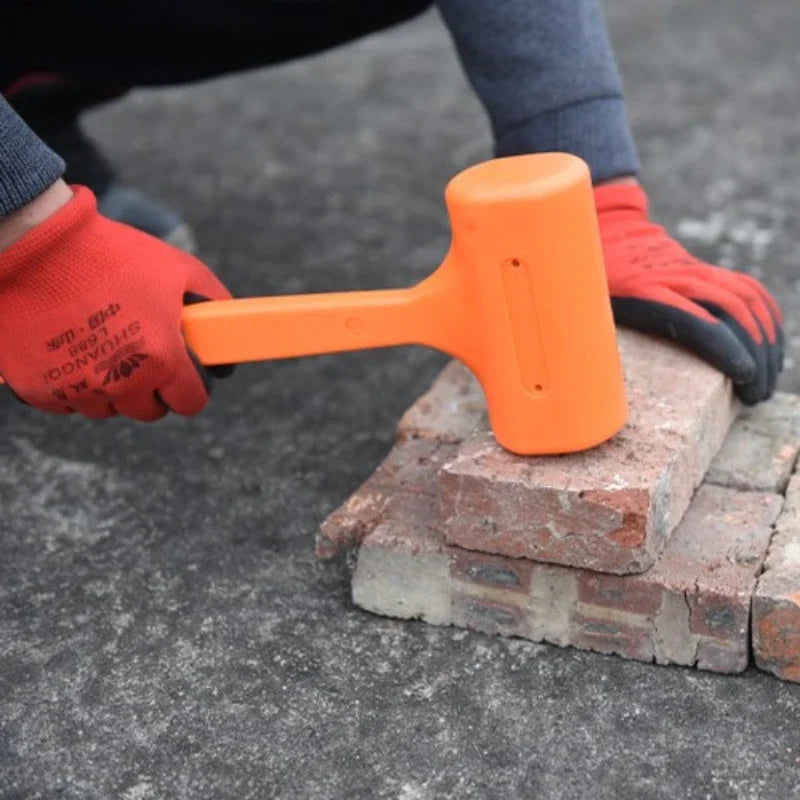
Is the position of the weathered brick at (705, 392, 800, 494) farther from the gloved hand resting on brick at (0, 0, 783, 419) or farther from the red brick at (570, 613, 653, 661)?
the red brick at (570, 613, 653, 661)

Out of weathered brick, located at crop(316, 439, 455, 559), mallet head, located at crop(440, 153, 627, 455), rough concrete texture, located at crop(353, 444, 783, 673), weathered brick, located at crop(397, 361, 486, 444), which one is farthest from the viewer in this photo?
weathered brick, located at crop(397, 361, 486, 444)

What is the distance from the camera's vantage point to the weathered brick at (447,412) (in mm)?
1863

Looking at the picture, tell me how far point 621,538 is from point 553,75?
2.58 ft

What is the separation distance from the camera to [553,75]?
1.95 m

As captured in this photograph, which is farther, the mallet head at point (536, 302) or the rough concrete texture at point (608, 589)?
the rough concrete texture at point (608, 589)

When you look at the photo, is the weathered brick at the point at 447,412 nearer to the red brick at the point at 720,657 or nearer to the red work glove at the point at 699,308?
the red work glove at the point at 699,308

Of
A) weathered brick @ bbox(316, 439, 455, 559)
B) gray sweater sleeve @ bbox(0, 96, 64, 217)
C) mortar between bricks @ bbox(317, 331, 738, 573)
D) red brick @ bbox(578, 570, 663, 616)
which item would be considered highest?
gray sweater sleeve @ bbox(0, 96, 64, 217)

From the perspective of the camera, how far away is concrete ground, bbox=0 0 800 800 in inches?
58.3

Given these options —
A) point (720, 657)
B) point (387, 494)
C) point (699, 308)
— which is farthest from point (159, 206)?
point (720, 657)

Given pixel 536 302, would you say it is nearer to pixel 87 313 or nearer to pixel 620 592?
pixel 620 592

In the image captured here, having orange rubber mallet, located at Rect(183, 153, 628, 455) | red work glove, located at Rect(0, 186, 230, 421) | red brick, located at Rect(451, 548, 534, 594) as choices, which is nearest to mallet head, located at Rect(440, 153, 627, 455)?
orange rubber mallet, located at Rect(183, 153, 628, 455)

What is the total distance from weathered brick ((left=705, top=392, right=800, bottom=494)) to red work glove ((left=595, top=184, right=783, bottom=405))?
56mm

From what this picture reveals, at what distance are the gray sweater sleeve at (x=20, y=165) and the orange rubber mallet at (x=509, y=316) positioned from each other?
0.80 ft

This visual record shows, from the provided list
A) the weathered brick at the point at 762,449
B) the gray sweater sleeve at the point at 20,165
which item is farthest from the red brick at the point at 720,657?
the gray sweater sleeve at the point at 20,165
